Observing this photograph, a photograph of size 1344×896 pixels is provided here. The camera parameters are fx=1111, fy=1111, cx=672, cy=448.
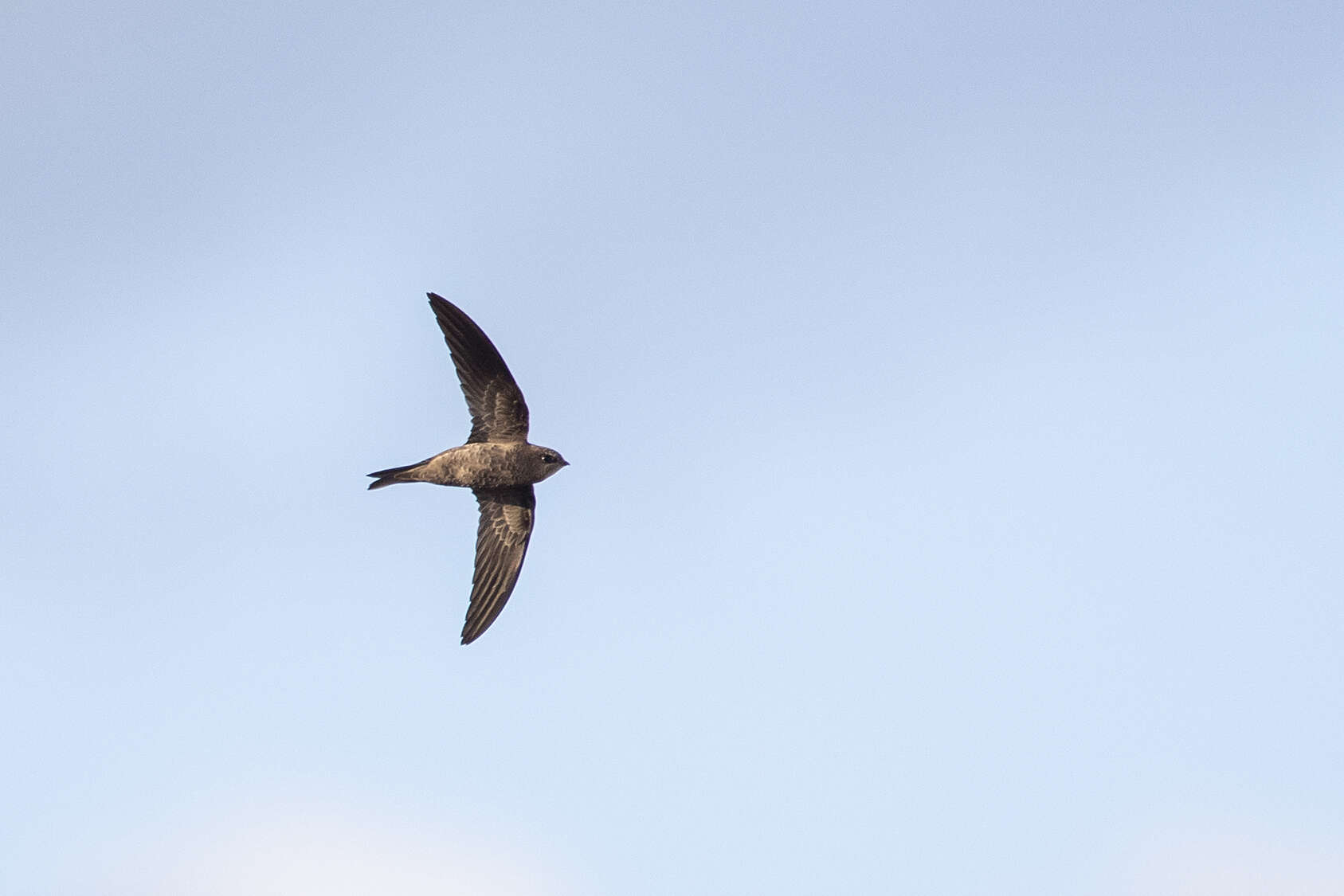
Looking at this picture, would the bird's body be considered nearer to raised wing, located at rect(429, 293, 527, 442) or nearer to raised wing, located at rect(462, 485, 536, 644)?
raised wing, located at rect(429, 293, 527, 442)

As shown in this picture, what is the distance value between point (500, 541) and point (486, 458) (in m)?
1.77

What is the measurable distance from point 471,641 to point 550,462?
3544 millimetres

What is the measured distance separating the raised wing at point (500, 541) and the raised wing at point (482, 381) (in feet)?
3.94

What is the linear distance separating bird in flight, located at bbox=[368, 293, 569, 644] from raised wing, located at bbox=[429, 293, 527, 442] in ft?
0.05

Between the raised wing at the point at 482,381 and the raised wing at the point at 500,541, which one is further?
the raised wing at the point at 500,541

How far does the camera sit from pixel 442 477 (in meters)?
20.3

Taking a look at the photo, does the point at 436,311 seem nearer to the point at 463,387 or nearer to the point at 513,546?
the point at 463,387

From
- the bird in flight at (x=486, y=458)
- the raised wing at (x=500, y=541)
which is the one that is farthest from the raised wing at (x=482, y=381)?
the raised wing at (x=500, y=541)

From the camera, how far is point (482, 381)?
20.4 meters

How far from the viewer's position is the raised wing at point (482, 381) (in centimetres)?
2012

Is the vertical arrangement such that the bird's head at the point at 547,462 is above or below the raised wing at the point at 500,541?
above

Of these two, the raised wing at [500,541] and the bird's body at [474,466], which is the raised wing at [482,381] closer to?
the bird's body at [474,466]

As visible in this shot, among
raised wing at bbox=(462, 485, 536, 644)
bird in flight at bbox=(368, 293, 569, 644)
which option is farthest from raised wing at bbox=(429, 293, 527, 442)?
raised wing at bbox=(462, 485, 536, 644)

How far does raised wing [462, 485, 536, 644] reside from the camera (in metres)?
20.6
